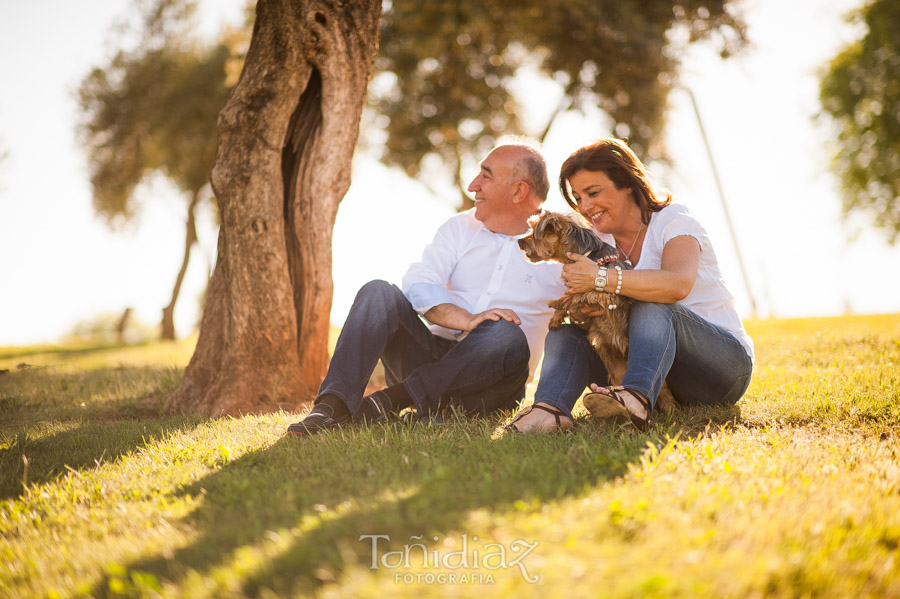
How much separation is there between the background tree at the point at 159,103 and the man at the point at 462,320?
14547mm

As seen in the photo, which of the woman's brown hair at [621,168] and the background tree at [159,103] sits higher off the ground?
the background tree at [159,103]

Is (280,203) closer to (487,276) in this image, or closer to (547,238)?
(487,276)

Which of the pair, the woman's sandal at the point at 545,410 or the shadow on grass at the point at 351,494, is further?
the woman's sandal at the point at 545,410

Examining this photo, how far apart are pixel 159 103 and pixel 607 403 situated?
17149 millimetres

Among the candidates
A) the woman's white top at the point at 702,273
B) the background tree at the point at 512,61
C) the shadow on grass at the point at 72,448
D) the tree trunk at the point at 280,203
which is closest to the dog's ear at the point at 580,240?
the woman's white top at the point at 702,273

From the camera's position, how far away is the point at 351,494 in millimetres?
2316

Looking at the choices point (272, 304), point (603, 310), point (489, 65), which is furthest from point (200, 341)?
point (489, 65)

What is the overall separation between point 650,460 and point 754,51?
12.3 meters

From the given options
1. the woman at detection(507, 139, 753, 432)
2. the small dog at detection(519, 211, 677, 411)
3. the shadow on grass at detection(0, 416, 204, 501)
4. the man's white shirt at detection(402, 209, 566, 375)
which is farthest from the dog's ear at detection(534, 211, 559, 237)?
the shadow on grass at detection(0, 416, 204, 501)

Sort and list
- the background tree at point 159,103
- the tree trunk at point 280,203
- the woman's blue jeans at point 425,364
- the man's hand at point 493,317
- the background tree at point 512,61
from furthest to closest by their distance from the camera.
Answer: the background tree at point 159,103, the background tree at point 512,61, the tree trunk at point 280,203, the man's hand at point 493,317, the woman's blue jeans at point 425,364

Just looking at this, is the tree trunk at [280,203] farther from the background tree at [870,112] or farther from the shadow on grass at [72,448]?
Answer: the background tree at [870,112]

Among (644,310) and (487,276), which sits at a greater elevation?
(487,276)

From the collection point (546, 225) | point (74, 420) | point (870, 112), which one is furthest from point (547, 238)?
point (870, 112)

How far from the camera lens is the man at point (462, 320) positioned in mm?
3703
